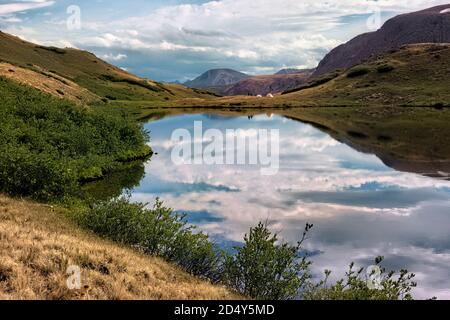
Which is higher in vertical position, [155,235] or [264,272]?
[155,235]

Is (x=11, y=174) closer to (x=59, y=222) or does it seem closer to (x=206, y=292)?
(x=59, y=222)

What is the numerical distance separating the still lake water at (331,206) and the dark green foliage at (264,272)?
6.96 meters

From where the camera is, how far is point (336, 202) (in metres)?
38.6

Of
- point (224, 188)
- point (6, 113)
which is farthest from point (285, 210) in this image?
point (6, 113)

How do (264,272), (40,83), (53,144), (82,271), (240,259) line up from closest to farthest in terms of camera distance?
(82,271), (264,272), (240,259), (53,144), (40,83)

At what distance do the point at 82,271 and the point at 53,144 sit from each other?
1378 inches

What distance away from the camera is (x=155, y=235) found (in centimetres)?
2091

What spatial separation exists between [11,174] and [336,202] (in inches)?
983

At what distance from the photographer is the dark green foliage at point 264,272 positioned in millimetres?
16516

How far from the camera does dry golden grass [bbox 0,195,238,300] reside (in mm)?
13078

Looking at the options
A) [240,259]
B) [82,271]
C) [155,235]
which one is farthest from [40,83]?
[82,271]

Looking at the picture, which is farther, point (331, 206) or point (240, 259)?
point (331, 206)

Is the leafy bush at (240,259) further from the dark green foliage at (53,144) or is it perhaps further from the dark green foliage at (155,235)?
the dark green foliage at (53,144)

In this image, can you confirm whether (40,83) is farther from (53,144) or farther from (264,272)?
(264,272)
